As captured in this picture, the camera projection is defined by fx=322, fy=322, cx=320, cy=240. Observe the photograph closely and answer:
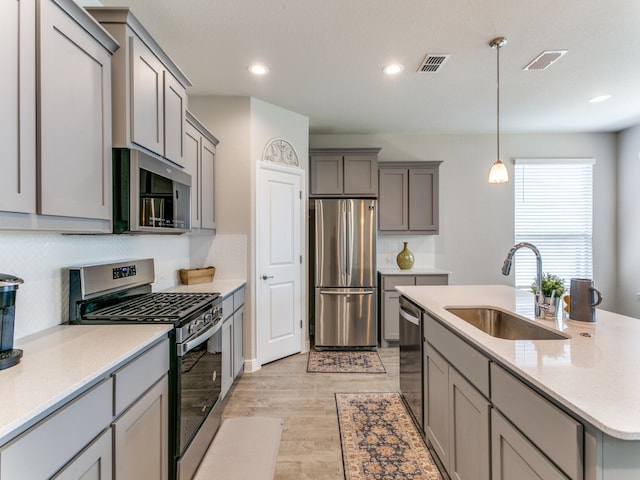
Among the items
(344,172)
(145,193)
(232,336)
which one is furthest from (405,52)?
(232,336)

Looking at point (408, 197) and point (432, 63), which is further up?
point (432, 63)

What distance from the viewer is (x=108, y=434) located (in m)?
1.12

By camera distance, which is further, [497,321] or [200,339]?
[497,321]

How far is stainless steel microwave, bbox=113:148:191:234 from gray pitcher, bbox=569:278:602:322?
7.32 feet

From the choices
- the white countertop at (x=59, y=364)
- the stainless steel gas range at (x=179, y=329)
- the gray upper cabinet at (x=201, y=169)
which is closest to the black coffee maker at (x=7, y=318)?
the white countertop at (x=59, y=364)

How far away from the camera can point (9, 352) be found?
3.70 ft

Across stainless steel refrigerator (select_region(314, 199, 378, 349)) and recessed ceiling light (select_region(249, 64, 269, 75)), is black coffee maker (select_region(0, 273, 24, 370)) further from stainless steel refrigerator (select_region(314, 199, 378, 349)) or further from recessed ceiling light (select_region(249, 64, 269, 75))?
stainless steel refrigerator (select_region(314, 199, 378, 349))

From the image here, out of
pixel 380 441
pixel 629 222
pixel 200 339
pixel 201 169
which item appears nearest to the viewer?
pixel 200 339

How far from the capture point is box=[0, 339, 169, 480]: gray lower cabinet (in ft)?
2.71

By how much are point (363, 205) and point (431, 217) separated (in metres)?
1.09

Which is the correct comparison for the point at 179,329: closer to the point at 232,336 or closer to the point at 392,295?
the point at 232,336

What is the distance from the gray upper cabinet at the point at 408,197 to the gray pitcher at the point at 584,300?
2.73m

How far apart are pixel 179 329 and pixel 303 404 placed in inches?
58.3

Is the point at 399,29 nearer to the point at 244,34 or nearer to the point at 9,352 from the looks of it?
the point at 244,34
